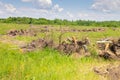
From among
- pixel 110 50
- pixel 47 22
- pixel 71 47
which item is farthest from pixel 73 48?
pixel 47 22

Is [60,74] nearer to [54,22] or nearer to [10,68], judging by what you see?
[10,68]

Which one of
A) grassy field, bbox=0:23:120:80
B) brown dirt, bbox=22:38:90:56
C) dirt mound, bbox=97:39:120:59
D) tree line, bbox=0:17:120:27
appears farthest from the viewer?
tree line, bbox=0:17:120:27

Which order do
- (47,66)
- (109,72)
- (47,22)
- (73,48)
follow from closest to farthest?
(47,66), (109,72), (73,48), (47,22)

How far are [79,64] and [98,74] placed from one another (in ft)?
3.86

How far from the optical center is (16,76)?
8172 millimetres

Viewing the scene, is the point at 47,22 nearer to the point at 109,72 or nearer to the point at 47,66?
the point at 109,72

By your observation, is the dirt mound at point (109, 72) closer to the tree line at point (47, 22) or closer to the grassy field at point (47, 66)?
the grassy field at point (47, 66)

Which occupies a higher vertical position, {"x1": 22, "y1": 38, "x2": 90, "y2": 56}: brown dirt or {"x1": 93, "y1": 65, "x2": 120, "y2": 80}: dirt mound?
{"x1": 22, "y1": 38, "x2": 90, "y2": 56}: brown dirt

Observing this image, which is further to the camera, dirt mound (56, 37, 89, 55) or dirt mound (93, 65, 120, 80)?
dirt mound (56, 37, 89, 55)

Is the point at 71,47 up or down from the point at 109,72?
up

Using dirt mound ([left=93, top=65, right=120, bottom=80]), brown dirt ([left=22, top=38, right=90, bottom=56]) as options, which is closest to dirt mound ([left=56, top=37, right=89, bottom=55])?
brown dirt ([left=22, top=38, right=90, bottom=56])

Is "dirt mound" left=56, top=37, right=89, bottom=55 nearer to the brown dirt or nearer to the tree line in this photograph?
the brown dirt

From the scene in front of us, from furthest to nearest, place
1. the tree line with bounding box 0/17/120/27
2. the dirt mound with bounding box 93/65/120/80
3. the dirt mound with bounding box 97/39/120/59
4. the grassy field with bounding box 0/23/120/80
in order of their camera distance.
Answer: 1. the tree line with bounding box 0/17/120/27
2. the dirt mound with bounding box 97/39/120/59
3. the dirt mound with bounding box 93/65/120/80
4. the grassy field with bounding box 0/23/120/80

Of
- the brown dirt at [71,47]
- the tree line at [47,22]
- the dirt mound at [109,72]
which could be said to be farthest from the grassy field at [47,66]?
the tree line at [47,22]
